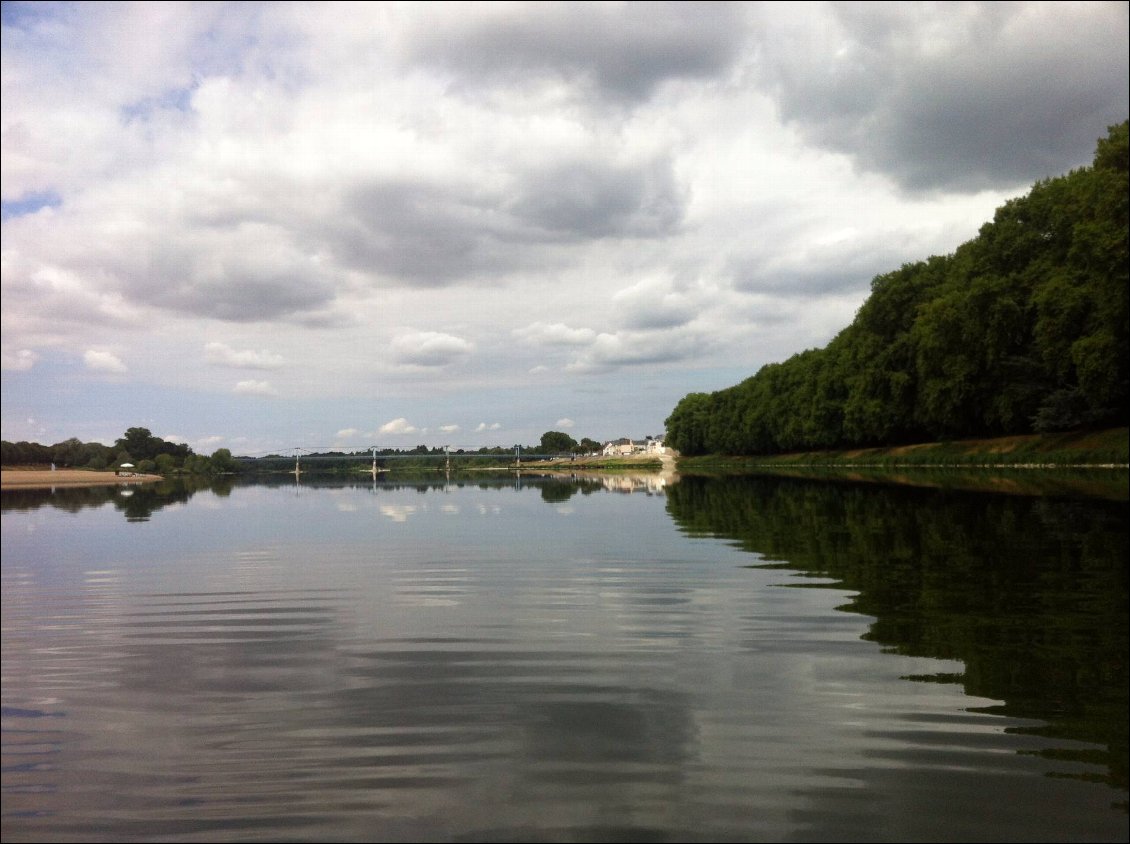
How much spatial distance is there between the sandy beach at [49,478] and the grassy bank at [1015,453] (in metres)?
62.3

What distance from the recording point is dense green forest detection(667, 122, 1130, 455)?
58938mm

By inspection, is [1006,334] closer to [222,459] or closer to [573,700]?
[222,459]

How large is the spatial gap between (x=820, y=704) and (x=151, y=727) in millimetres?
5876

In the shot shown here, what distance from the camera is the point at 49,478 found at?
31.1ft

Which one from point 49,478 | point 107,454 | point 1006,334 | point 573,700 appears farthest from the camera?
point 1006,334

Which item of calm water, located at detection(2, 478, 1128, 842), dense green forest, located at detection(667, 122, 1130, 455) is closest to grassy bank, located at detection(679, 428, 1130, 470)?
dense green forest, located at detection(667, 122, 1130, 455)

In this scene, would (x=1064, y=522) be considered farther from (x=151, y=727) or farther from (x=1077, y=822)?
(x=151, y=727)

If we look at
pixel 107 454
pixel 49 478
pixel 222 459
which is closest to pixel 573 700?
pixel 49 478

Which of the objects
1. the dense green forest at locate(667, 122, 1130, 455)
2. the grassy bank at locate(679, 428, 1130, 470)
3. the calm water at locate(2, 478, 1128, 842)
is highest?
the dense green forest at locate(667, 122, 1130, 455)

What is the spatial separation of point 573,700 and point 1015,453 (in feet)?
234

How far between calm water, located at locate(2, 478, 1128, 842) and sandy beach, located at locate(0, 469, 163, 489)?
6.09ft

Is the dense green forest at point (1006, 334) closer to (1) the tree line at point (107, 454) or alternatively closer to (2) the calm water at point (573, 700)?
(2) the calm water at point (573, 700)

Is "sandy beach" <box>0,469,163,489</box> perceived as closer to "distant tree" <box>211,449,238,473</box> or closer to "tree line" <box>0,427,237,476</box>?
"tree line" <box>0,427,237,476</box>

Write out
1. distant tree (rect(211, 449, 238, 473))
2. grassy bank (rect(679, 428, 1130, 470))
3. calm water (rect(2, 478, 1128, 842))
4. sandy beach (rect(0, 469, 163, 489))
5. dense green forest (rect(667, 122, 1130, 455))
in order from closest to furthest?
calm water (rect(2, 478, 1128, 842)) → sandy beach (rect(0, 469, 163, 489)) → dense green forest (rect(667, 122, 1130, 455)) → grassy bank (rect(679, 428, 1130, 470)) → distant tree (rect(211, 449, 238, 473))
